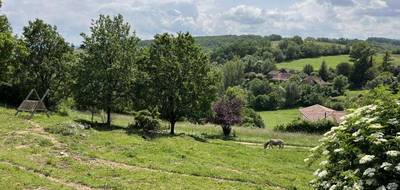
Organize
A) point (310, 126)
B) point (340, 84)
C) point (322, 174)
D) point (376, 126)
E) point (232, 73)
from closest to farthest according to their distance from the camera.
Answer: point (376, 126)
point (322, 174)
point (310, 126)
point (340, 84)
point (232, 73)

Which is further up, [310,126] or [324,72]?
[324,72]

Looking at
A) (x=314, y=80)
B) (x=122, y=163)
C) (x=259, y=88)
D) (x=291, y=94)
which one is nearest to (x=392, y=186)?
(x=122, y=163)

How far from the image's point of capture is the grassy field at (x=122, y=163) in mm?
22422

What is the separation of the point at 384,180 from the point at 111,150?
22.2 m

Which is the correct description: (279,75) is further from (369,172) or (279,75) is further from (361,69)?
(369,172)

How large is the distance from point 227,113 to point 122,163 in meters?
31.1

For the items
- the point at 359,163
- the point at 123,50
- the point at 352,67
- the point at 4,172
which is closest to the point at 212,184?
the point at 4,172

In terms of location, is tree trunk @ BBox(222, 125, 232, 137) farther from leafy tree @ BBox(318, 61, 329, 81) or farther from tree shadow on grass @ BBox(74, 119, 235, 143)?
leafy tree @ BBox(318, 61, 329, 81)

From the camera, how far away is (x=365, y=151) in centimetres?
1179

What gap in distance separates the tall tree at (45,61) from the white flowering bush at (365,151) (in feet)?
152

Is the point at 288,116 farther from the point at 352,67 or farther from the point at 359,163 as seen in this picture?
the point at 359,163

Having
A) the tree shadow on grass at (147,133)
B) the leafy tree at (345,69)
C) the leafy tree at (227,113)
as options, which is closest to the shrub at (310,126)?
the leafy tree at (227,113)

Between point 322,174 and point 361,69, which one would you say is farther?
point 361,69

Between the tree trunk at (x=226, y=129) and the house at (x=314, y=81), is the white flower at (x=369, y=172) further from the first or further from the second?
the house at (x=314, y=81)
